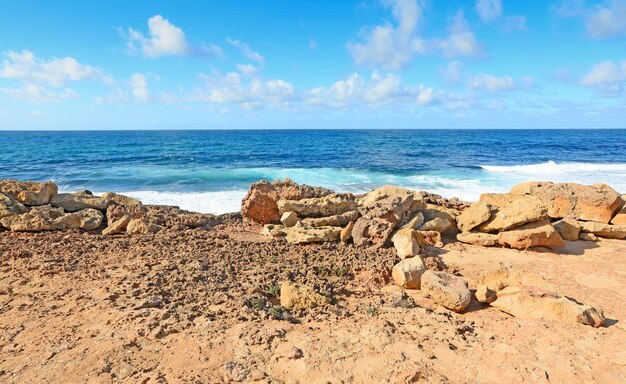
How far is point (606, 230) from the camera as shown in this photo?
893 cm

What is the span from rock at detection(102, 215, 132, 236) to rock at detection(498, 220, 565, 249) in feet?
28.0

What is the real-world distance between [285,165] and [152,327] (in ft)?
Answer: 101

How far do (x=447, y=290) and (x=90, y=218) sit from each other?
7841 mm

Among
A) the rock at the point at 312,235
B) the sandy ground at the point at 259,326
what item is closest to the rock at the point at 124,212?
the sandy ground at the point at 259,326

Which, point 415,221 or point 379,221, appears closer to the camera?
point 379,221

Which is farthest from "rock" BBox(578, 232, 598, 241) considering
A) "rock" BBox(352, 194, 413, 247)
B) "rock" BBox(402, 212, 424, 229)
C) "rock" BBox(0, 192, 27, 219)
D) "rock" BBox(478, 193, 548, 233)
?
"rock" BBox(0, 192, 27, 219)

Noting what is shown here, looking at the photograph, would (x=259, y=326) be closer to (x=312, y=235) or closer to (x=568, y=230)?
(x=312, y=235)

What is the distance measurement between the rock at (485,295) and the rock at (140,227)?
22.0 feet

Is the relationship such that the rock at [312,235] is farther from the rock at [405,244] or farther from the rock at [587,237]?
the rock at [587,237]

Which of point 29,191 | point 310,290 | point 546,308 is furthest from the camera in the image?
point 29,191

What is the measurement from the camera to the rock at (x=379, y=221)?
7719 millimetres

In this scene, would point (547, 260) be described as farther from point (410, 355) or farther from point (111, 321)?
point (111, 321)

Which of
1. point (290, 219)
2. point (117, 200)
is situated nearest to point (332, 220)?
point (290, 219)

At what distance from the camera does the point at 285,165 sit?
34.9 m
